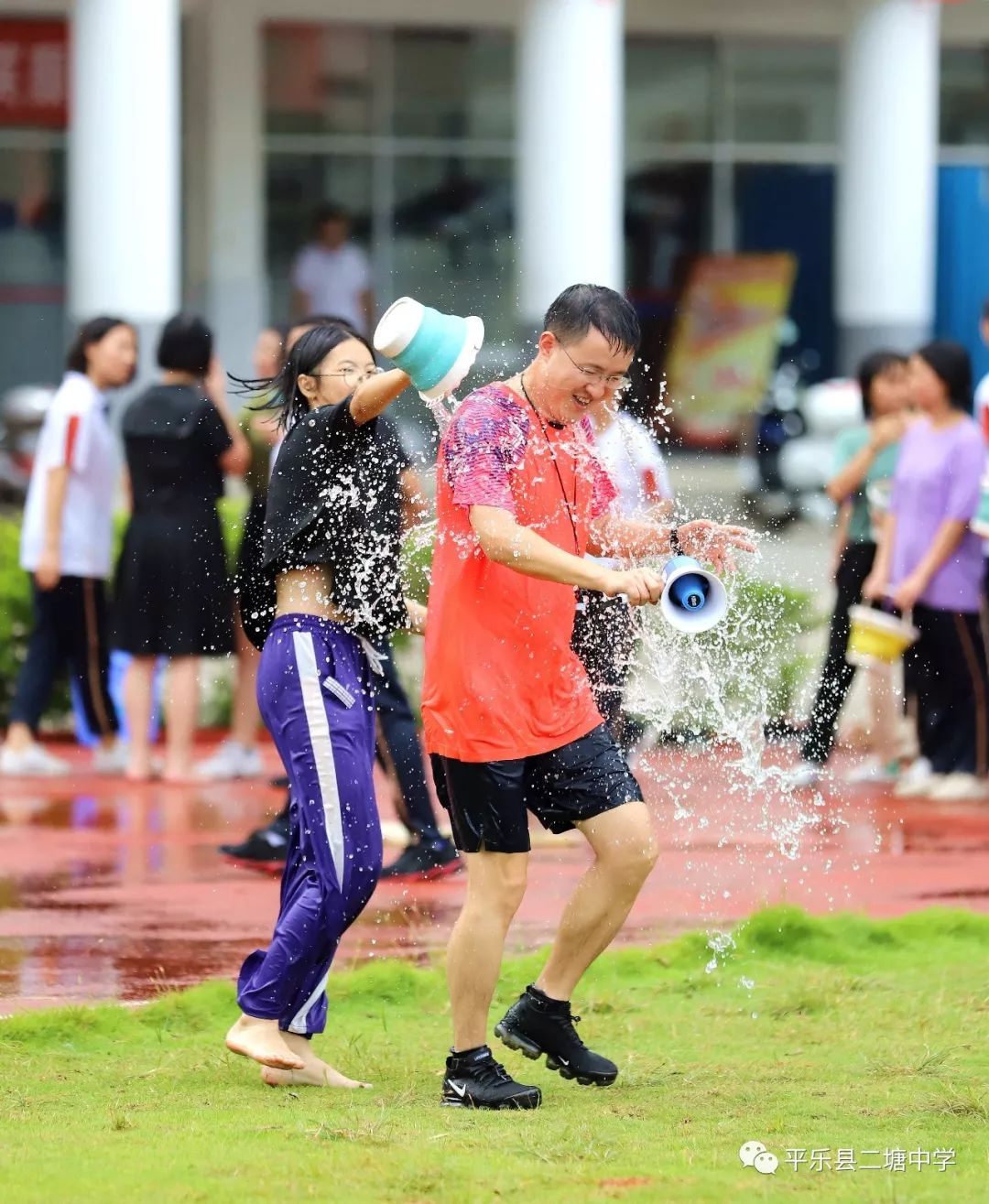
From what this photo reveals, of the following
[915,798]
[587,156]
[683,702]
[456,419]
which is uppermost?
[587,156]

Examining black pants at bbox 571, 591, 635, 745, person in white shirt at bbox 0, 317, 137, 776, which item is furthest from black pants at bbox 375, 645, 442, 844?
person in white shirt at bbox 0, 317, 137, 776

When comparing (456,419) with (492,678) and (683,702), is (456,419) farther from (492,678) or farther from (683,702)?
(683,702)

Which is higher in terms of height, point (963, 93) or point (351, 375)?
point (963, 93)

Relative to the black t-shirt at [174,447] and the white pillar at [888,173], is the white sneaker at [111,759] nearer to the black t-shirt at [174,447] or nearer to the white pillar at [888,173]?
the black t-shirt at [174,447]

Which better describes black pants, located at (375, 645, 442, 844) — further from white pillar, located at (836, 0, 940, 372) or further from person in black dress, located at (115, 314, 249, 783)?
white pillar, located at (836, 0, 940, 372)

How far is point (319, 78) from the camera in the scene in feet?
74.4

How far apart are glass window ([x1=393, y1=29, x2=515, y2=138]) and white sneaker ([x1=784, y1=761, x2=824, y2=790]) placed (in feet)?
46.6

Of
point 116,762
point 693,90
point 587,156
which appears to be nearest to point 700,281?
point 693,90

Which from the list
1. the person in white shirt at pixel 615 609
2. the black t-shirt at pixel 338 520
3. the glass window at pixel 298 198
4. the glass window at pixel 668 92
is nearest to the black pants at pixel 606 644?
the person in white shirt at pixel 615 609

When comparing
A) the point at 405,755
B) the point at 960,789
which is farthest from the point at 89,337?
the point at 960,789

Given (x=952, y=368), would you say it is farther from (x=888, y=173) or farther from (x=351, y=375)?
(x=888, y=173)

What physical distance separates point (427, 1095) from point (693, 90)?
65.1 feet

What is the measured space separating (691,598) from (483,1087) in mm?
1248

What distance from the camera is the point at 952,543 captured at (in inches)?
399
